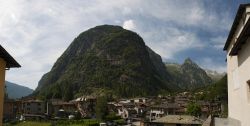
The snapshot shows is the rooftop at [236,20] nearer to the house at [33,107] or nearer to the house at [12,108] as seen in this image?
the house at [12,108]

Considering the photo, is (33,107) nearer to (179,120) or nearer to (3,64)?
(179,120)

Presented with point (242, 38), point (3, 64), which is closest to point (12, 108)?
point (3, 64)

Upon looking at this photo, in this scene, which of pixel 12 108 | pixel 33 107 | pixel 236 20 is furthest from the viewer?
pixel 33 107

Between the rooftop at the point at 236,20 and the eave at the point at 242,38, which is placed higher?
the rooftop at the point at 236,20

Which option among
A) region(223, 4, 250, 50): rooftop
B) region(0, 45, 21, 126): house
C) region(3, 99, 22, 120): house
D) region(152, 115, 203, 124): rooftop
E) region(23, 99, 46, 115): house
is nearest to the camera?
region(223, 4, 250, 50): rooftop

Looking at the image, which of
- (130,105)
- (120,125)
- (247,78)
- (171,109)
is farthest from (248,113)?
(130,105)

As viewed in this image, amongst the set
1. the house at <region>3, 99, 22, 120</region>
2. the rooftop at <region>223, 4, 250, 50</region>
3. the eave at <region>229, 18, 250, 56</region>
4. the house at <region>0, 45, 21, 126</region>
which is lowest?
the house at <region>3, 99, 22, 120</region>

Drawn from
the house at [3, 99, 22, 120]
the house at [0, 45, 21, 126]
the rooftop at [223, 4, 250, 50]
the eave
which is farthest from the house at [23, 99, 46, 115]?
the eave

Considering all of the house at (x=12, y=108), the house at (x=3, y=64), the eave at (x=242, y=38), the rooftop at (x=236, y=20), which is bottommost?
the house at (x=12, y=108)

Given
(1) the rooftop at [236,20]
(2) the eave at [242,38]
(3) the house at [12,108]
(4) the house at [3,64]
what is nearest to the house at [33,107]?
(3) the house at [12,108]

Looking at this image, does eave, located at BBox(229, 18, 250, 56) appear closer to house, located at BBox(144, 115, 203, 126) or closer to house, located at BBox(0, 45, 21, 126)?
house, located at BBox(0, 45, 21, 126)

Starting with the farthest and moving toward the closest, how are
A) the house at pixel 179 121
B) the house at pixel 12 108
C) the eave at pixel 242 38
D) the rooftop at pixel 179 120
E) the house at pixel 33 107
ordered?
the house at pixel 33 107 → the house at pixel 12 108 → the rooftop at pixel 179 120 → the house at pixel 179 121 → the eave at pixel 242 38

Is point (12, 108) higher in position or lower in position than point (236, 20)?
lower

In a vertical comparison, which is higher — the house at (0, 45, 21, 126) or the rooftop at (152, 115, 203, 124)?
the house at (0, 45, 21, 126)
